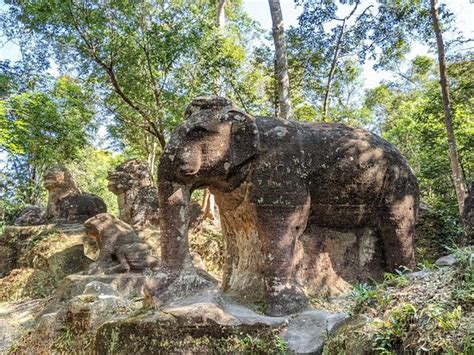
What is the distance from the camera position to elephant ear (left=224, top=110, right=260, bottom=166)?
4.02m

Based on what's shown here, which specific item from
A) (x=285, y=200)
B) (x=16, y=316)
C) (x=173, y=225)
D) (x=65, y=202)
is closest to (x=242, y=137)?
(x=285, y=200)

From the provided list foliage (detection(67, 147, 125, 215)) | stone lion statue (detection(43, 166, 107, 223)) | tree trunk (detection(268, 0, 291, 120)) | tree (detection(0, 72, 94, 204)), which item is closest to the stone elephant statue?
tree trunk (detection(268, 0, 291, 120))

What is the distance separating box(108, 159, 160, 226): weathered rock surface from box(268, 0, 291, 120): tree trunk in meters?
4.22

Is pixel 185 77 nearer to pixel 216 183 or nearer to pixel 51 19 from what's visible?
pixel 51 19

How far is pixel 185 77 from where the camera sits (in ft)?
40.5

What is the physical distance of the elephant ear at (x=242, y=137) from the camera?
4.02 meters

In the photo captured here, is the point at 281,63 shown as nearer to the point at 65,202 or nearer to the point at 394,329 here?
the point at 65,202

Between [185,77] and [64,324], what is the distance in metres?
8.85

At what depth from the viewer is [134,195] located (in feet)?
39.4

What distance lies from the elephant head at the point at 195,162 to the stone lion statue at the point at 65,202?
910 centimetres

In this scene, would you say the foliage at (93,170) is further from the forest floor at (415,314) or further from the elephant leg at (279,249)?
the forest floor at (415,314)

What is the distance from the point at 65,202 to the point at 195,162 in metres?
9.57

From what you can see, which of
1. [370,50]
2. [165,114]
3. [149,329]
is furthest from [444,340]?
[370,50]

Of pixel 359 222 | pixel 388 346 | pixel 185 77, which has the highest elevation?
pixel 185 77
